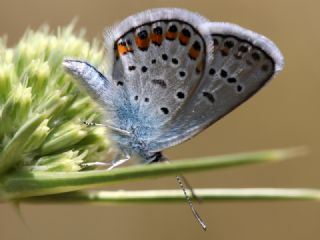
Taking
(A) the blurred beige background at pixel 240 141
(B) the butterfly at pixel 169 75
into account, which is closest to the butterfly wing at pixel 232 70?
(B) the butterfly at pixel 169 75

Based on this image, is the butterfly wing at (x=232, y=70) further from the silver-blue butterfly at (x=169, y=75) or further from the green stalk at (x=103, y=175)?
the green stalk at (x=103, y=175)

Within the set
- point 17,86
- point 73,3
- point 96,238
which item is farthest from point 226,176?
point 17,86

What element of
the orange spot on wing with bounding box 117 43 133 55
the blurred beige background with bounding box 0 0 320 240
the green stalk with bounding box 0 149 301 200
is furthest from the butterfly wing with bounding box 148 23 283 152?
the blurred beige background with bounding box 0 0 320 240

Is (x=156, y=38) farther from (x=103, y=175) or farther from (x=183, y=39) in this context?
(x=103, y=175)

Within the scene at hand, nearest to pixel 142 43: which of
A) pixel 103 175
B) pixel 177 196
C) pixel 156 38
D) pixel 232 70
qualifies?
pixel 156 38

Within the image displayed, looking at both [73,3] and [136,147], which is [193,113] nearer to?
[136,147]

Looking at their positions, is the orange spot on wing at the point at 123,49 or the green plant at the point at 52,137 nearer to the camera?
the green plant at the point at 52,137
